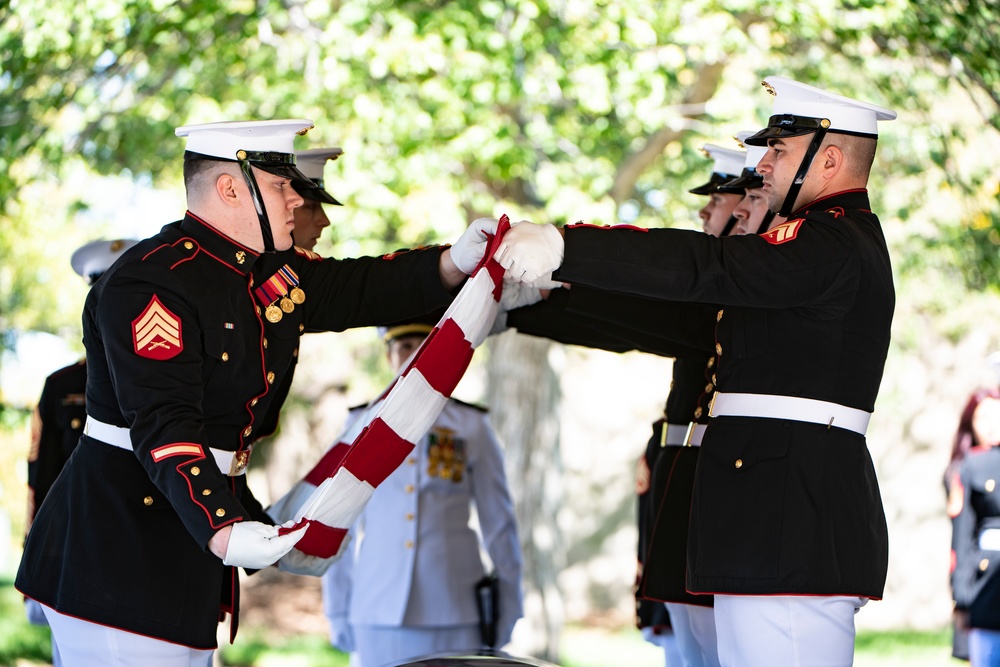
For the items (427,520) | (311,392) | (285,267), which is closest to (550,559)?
(427,520)

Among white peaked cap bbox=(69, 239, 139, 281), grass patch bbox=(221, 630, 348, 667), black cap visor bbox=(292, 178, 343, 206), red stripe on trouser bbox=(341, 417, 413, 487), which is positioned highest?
black cap visor bbox=(292, 178, 343, 206)

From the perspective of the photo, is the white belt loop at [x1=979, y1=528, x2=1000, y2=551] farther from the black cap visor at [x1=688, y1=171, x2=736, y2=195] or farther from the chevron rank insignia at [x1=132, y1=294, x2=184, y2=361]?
the chevron rank insignia at [x1=132, y1=294, x2=184, y2=361]

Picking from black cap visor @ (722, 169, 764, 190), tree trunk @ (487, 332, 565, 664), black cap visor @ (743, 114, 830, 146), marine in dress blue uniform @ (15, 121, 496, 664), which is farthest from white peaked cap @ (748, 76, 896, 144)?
tree trunk @ (487, 332, 565, 664)

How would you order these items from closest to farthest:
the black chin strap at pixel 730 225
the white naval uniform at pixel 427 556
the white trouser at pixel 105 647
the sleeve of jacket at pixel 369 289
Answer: the white trouser at pixel 105 647 → the sleeve of jacket at pixel 369 289 → the black chin strap at pixel 730 225 → the white naval uniform at pixel 427 556

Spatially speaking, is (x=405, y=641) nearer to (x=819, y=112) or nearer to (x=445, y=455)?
(x=445, y=455)

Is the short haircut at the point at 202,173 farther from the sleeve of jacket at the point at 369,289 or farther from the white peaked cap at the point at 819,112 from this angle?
the white peaked cap at the point at 819,112

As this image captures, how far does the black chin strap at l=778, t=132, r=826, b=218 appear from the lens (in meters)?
2.93

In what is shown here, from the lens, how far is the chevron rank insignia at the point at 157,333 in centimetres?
277

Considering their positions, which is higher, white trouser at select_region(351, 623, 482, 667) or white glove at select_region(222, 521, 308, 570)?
white glove at select_region(222, 521, 308, 570)

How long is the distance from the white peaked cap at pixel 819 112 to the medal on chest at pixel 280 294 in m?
1.37

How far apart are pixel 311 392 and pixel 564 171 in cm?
717

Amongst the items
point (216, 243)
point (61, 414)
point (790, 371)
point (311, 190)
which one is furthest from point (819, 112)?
point (61, 414)

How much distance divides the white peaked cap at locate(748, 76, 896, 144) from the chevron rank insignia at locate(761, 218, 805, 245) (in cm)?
30

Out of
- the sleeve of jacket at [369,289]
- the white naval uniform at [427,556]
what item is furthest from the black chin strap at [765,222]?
the white naval uniform at [427,556]
